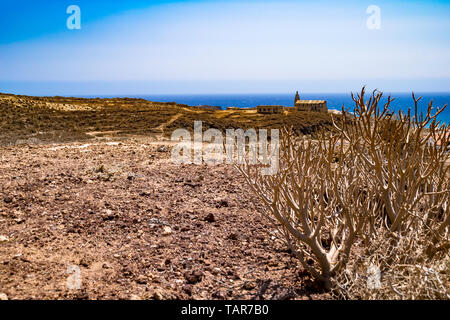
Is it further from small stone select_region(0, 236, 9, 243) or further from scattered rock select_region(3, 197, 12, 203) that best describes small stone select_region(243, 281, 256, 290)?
scattered rock select_region(3, 197, 12, 203)

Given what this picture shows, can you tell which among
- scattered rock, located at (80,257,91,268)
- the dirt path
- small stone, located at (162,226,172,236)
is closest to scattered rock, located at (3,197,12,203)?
the dirt path

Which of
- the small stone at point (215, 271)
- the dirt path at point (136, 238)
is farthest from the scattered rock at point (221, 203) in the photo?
the small stone at point (215, 271)

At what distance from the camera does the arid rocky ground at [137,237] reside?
3.09 meters

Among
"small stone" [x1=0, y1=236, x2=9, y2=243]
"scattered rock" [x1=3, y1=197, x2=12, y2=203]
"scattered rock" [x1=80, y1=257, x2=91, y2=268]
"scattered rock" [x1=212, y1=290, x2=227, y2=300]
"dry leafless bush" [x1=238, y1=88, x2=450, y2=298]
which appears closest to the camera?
"dry leafless bush" [x1=238, y1=88, x2=450, y2=298]

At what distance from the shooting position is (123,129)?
15930mm

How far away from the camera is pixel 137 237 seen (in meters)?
4.07

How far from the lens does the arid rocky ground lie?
3.09 meters

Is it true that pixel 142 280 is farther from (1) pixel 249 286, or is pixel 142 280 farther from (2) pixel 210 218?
(2) pixel 210 218

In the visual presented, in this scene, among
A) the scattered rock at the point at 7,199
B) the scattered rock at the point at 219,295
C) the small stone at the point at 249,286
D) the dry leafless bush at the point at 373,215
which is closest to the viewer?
the dry leafless bush at the point at 373,215

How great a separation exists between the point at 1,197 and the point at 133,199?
5.91 feet

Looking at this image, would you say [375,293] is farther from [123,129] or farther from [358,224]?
[123,129]

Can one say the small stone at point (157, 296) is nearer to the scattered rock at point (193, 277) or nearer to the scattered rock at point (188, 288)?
the scattered rock at point (188, 288)

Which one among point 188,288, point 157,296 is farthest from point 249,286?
point 157,296
